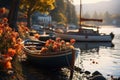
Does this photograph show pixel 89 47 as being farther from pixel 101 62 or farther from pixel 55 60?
pixel 55 60

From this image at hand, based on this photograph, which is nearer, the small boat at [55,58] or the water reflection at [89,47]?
the small boat at [55,58]

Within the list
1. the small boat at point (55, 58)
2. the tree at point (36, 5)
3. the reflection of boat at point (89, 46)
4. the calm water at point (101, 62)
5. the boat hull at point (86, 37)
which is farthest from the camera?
the boat hull at point (86, 37)

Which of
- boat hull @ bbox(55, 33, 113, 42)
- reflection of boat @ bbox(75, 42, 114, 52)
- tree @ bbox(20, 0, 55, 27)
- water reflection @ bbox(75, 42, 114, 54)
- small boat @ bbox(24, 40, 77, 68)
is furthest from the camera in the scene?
boat hull @ bbox(55, 33, 113, 42)

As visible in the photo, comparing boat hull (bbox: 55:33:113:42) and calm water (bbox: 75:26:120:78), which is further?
boat hull (bbox: 55:33:113:42)

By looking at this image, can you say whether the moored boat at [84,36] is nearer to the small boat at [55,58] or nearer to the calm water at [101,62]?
the calm water at [101,62]

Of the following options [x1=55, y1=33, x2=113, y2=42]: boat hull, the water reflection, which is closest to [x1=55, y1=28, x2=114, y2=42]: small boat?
[x1=55, y1=33, x2=113, y2=42]: boat hull

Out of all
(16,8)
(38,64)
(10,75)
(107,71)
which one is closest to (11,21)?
(16,8)

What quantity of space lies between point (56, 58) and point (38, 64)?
2037mm

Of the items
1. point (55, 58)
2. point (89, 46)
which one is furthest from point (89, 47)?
point (55, 58)

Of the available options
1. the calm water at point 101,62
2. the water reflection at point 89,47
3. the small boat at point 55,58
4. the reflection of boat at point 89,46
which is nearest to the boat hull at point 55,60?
the small boat at point 55,58

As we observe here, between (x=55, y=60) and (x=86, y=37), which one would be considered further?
(x=86, y=37)

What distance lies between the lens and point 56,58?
840 inches

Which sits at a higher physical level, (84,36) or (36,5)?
(36,5)

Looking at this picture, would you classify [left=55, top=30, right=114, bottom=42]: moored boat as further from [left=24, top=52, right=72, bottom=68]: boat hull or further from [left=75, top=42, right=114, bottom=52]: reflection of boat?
[left=24, top=52, right=72, bottom=68]: boat hull
